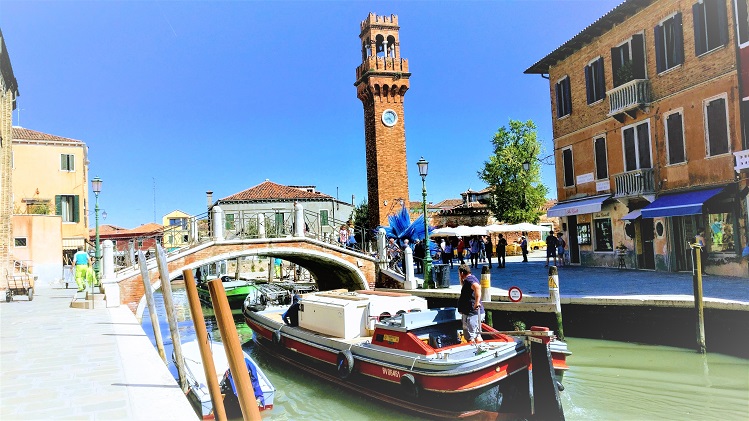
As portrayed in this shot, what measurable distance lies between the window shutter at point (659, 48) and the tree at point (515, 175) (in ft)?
60.0

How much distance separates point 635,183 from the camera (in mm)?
16953

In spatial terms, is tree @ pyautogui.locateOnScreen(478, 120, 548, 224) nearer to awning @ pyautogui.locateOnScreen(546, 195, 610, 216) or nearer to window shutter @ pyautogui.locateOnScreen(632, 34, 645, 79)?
awning @ pyautogui.locateOnScreen(546, 195, 610, 216)

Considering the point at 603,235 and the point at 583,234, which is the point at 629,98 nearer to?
the point at 603,235

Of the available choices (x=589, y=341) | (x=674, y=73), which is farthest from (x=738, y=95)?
(x=589, y=341)

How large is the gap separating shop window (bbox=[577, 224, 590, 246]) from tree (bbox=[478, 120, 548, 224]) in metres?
13.7

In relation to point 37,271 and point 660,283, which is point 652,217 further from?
point 37,271

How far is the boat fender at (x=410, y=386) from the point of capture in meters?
8.36

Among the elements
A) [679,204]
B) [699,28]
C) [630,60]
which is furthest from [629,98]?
[679,204]

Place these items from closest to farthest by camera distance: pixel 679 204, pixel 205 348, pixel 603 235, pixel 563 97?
pixel 205 348, pixel 679 204, pixel 603 235, pixel 563 97

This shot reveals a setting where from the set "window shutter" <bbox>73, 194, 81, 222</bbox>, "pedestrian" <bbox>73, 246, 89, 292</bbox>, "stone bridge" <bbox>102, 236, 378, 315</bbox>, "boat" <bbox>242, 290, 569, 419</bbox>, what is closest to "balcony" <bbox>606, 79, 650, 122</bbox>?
"stone bridge" <bbox>102, 236, 378, 315</bbox>

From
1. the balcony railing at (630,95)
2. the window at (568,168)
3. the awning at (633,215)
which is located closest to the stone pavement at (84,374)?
the awning at (633,215)

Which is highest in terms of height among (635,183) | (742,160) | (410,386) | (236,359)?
(742,160)

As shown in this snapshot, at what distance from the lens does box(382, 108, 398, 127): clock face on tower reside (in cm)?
3150

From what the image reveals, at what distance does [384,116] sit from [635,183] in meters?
17.1
